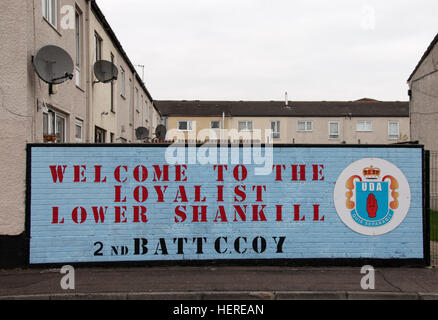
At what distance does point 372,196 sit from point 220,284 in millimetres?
3331

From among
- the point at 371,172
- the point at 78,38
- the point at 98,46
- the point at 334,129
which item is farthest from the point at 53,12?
the point at 334,129

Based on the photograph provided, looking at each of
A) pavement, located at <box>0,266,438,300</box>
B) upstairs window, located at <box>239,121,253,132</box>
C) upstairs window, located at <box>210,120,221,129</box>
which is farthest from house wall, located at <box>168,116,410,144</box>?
pavement, located at <box>0,266,438,300</box>

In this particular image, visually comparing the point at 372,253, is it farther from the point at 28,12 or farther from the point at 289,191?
the point at 28,12

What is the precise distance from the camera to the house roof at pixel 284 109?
43.0 metres

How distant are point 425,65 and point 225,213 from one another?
47.8ft

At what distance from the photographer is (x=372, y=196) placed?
7383mm

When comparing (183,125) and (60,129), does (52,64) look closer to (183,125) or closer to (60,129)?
(60,129)

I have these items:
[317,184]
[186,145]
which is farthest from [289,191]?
[186,145]

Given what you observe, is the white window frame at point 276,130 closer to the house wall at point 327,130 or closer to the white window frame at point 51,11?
the house wall at point 327,130

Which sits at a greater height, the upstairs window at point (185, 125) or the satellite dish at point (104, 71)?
the upstairs window at point (185, 125)

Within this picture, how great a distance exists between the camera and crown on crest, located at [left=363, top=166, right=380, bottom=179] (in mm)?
7387

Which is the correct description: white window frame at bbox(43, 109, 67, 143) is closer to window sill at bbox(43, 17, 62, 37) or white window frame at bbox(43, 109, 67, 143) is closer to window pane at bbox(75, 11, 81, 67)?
window sill at bbox(43, 17, 62, 37)

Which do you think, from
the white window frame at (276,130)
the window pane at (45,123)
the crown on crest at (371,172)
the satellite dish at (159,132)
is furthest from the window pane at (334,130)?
the window pane at (45,123)
